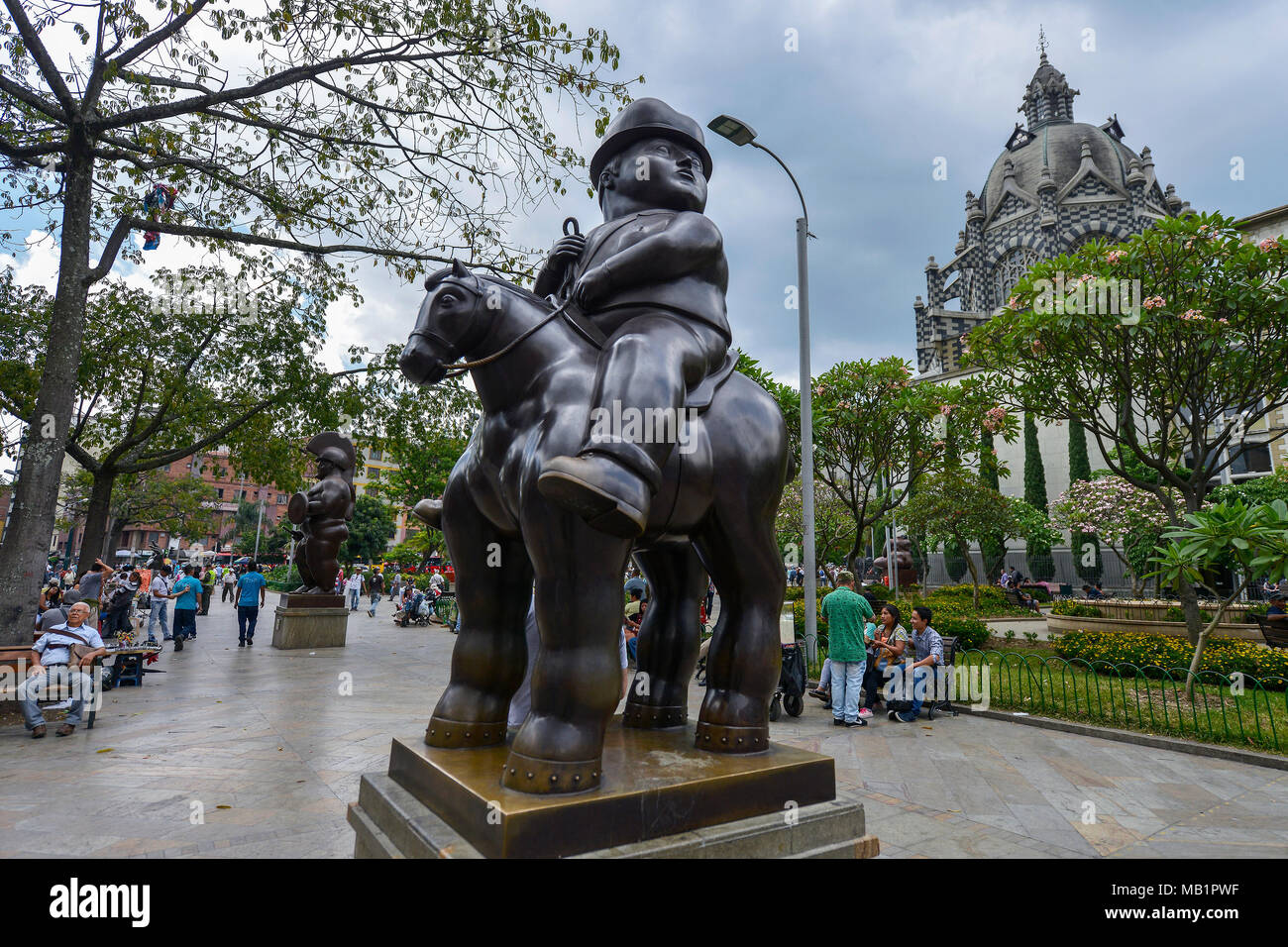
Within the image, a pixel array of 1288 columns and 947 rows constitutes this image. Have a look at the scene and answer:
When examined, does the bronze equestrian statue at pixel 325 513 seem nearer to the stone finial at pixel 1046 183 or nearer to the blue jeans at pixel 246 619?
the blue jeans at pixel 246 619

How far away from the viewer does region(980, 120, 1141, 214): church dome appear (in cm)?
4853

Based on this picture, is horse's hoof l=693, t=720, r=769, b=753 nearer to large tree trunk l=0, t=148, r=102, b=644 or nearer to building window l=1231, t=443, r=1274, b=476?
large tree trunk l=0, t=148, r=102, b=644

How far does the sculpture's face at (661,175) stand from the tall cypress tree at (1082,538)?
3320 centimetres

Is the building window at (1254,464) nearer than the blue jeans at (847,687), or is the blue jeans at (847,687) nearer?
the blue jeans at (847,687)

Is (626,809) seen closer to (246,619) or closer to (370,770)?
(370,770)

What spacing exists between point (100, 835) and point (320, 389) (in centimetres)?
1025

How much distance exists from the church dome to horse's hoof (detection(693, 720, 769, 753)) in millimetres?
55566

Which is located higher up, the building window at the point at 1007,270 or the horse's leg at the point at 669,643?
the building window at the point at 1007,270

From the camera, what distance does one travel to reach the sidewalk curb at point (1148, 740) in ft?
21.3

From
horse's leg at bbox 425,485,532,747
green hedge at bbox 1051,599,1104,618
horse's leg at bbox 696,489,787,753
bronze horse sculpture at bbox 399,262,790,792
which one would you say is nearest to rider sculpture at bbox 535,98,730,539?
bronze horse sculpture at bbox 399,262,790,792

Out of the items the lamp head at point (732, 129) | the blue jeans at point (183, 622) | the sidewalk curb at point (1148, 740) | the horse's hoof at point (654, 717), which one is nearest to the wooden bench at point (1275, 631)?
the sidewalk curb at point (1148, 740)
